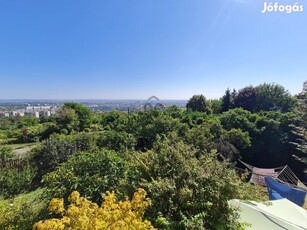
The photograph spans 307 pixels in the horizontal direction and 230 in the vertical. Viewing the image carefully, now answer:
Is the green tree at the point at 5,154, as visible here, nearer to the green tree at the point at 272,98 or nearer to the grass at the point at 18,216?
the grass at the point at 18,216

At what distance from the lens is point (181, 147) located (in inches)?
160

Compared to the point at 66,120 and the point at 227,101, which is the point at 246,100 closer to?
the point at 227,101

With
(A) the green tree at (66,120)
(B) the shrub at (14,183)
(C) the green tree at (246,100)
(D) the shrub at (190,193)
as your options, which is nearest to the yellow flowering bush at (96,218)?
(D) the shrub at (190,193)

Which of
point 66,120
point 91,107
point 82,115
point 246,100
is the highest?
point 246,100

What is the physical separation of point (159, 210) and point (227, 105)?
2442cm

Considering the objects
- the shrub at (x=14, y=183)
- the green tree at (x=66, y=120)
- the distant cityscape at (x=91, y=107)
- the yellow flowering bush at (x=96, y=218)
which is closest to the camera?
the yellow flowering bush at (x=96, y=218)

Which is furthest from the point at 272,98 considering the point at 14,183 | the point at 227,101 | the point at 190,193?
the point at 14,183

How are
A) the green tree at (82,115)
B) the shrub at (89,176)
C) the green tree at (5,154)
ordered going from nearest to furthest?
1. the shrub at (89,176)
2. the green tree at (5,154)
3. the green tree at (82,115)

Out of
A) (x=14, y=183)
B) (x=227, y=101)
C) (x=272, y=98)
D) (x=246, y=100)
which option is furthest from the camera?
(x=246, y=100)

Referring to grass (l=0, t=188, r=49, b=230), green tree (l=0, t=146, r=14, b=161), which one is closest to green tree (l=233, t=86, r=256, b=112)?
green tree (l=0, t=146, r=14, b=161)

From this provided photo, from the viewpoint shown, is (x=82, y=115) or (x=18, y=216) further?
(x=82, y=115)

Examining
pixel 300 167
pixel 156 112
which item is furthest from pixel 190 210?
pixel 300 167

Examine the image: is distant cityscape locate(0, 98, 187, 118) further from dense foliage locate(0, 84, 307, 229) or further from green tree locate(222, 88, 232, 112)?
dense foliage locate(0, 84, 307, 229)

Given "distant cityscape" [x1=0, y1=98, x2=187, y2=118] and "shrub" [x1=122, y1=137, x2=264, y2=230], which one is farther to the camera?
"distant cityscape" [x1=0, y1=98, x2=187, y2=118]
